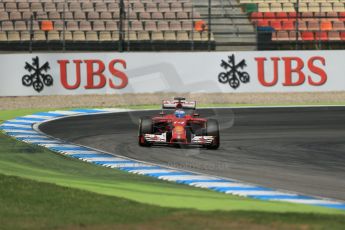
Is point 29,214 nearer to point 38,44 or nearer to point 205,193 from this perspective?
point 205,193

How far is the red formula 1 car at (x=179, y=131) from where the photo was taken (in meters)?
17.6

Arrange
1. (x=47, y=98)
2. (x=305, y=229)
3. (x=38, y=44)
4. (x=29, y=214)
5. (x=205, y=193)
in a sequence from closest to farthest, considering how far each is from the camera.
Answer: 1. (x=305, y=229)
2. (x=29, y=214)
3. (x=205, y=193)
4. (x=47, y=98)
5. (x=38, y=44)

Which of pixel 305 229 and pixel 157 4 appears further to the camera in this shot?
pixel 157 4

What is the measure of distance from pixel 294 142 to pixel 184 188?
650cm

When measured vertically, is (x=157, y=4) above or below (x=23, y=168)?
above

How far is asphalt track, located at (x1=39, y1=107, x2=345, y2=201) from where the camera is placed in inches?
558

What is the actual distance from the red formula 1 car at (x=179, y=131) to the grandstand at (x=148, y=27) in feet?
45.3

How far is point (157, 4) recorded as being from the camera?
118 feet

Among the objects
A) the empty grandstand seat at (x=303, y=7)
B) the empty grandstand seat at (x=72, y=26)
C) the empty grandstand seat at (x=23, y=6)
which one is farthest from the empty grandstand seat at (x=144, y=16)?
the empty grandstand seat at (x=303, y=7)

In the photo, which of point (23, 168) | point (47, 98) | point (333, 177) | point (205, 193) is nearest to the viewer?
point (205, 193)

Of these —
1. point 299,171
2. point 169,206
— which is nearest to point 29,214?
point 169,206

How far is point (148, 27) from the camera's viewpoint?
34500 mm

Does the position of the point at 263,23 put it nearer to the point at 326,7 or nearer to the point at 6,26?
the point at 326,7

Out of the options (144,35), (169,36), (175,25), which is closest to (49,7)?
(144,35)
